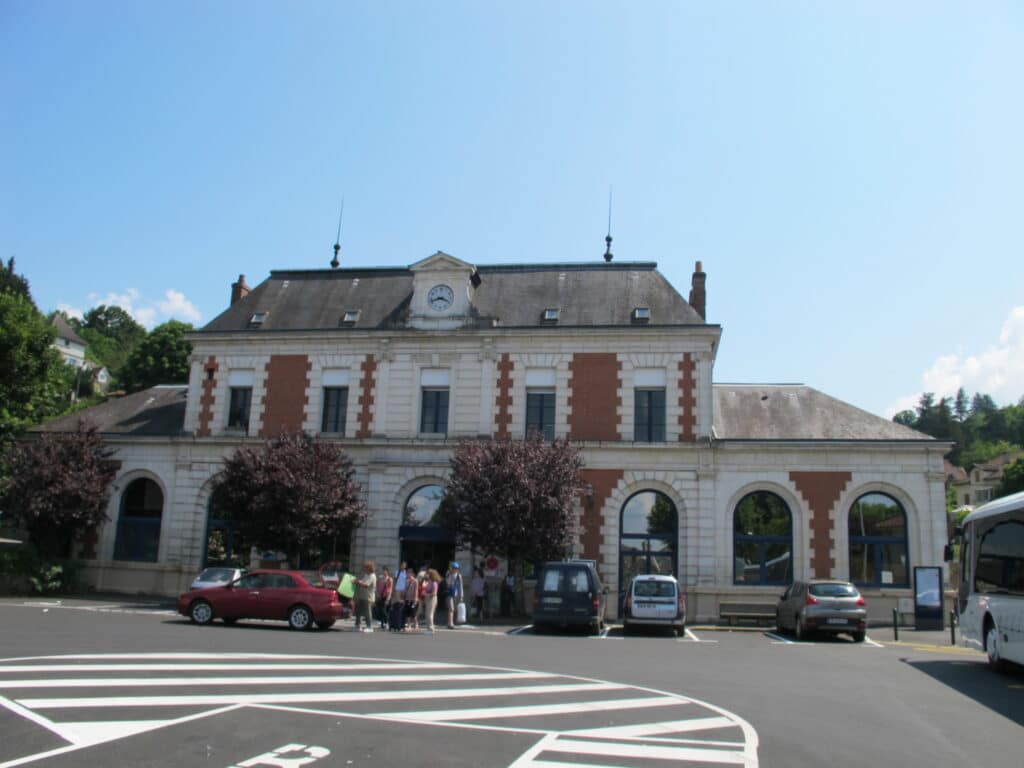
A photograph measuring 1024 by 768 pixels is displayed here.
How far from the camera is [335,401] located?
29.9 m

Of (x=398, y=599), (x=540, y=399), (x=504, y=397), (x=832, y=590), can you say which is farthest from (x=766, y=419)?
(x=398, y=599)

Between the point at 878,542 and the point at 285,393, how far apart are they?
2073cm

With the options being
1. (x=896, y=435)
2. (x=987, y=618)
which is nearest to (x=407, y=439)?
(x=896, y=435)

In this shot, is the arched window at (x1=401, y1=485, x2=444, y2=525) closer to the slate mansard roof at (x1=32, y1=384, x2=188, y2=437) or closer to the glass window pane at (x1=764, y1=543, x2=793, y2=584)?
the slate mansard roof at (x1=32, y1=384, x2=188, y2=437)

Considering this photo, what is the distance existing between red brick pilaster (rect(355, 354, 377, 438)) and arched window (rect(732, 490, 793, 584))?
1289cm

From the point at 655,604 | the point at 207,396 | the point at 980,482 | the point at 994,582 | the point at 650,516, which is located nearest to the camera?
the point at 994,582

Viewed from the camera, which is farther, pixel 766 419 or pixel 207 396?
pixel 207 396

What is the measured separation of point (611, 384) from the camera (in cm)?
2805

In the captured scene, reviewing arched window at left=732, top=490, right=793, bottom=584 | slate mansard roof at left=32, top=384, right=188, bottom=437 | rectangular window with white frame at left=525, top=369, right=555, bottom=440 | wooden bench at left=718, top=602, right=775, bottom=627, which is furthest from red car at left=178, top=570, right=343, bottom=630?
arched window at left=732, top=490, right=793, bottom=584

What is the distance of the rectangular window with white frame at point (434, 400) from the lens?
95.2 feet

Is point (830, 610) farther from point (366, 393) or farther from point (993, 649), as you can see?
point (366, 393)

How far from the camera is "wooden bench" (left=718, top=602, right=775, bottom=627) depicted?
24.5 meters

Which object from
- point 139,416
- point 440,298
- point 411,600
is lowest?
point 411,600

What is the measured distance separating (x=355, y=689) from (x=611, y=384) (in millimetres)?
18917
